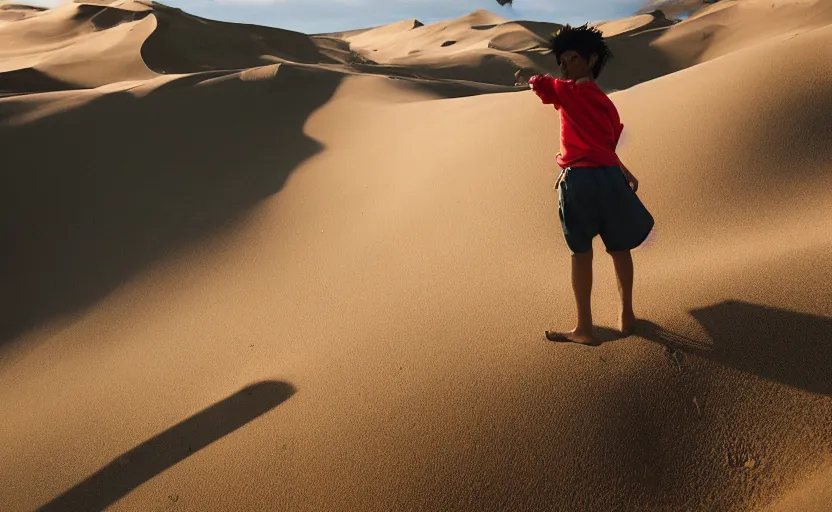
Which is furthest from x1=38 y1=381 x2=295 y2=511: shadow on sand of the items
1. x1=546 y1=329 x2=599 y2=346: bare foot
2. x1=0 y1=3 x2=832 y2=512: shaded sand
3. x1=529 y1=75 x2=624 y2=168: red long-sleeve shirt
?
x1=529 y1=75 x2=624 y2=168: red long-sleeve shirt

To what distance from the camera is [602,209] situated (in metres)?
1.78

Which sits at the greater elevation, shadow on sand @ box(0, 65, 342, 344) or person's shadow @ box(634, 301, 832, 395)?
shadow on sand @ box(0, 65, 342, 344)

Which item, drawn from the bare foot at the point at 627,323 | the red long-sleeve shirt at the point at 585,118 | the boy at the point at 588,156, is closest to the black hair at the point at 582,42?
the boy at the point at 588,156

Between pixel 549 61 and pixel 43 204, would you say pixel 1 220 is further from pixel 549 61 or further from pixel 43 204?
pixel 549 61

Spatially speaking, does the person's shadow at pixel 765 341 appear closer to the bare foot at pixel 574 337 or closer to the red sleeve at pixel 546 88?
the bare foot at pixel 574 337

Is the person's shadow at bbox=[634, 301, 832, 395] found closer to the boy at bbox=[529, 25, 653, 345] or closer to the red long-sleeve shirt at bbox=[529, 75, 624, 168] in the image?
the boy at bbox=[529, 25, 653, 345]

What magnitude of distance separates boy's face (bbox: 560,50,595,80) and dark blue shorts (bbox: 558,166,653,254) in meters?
0.31

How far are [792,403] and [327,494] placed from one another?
1.41 m

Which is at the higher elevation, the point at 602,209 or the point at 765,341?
the point at 602,209

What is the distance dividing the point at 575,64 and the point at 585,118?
0.60 feet

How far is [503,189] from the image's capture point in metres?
3.35

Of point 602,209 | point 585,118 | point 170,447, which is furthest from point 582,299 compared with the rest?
point 170,447

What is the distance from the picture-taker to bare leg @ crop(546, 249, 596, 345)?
1.86 metres

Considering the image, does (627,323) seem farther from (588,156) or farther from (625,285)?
(588,156)
